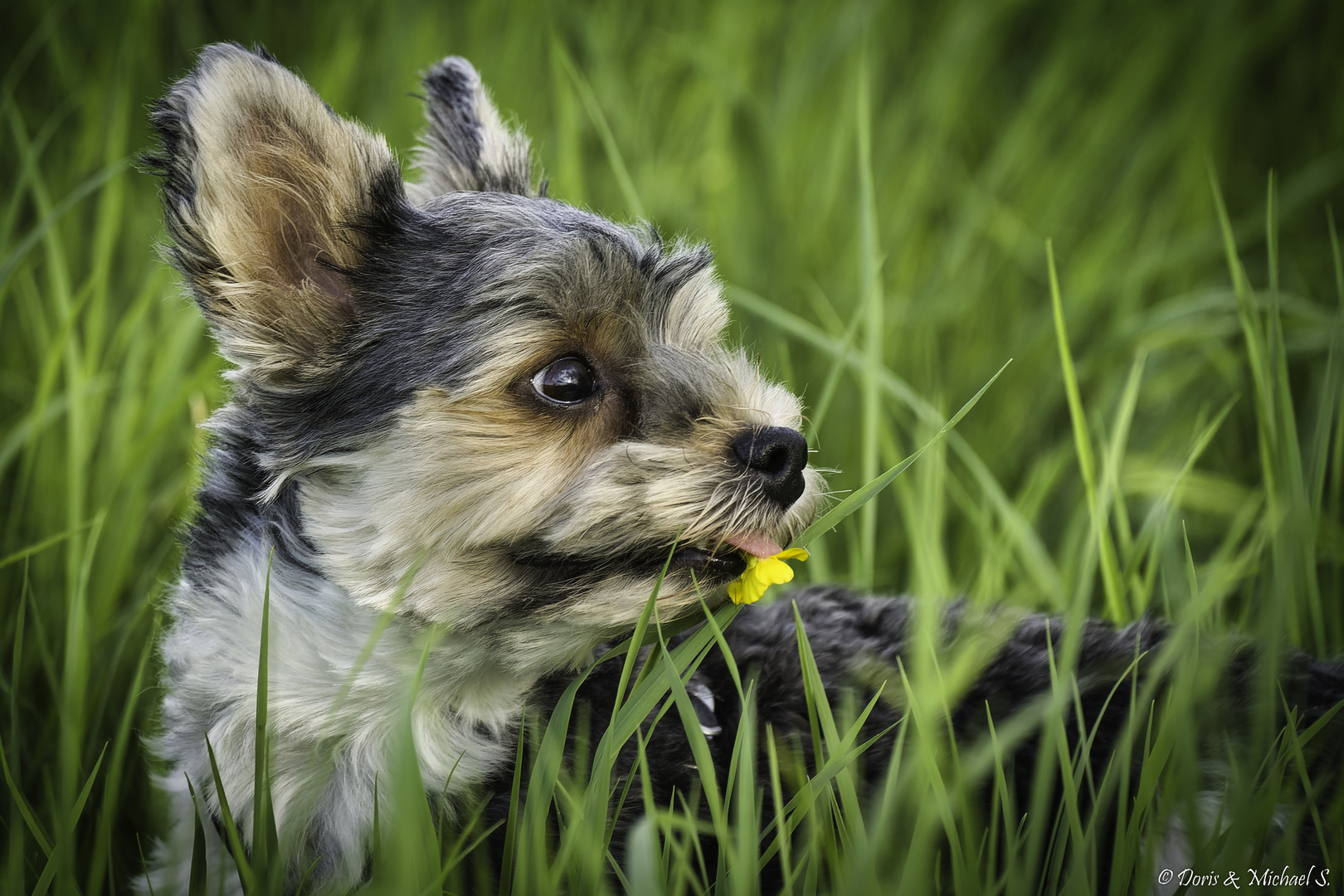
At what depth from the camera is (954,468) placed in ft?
15.1

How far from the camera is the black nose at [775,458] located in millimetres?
2150

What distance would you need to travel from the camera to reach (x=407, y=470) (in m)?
2.16

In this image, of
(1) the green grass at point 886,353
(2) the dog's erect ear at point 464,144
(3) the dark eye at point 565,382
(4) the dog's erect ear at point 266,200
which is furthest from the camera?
(2) the dog's erect ear at point 464,144

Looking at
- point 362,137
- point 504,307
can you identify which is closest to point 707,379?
point 504,307

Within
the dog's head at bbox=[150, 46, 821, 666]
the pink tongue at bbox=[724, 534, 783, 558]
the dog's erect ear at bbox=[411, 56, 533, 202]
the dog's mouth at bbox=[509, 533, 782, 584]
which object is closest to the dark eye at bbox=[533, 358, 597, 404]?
the dog's head at bbox=[150, 46, 821, 666]

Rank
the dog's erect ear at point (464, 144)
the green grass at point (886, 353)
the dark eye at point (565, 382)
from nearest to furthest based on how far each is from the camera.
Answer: the green grass at point (886, 353), the dark eye at point (565, 382), the dog's erect ear at point (464, 144)

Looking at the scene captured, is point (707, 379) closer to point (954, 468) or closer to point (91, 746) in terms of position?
point (91, 746)

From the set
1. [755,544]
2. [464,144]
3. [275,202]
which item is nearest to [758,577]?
[755,544]

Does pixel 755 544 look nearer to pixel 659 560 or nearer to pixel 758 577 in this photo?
pixel 758 577

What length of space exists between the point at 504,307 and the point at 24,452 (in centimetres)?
277

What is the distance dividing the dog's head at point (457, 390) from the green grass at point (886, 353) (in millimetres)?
346

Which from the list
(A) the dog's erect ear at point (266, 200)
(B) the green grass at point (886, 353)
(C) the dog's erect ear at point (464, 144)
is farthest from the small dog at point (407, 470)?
(C) the dog's erect ear at point (464, 144)

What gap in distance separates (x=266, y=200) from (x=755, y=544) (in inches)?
57.4

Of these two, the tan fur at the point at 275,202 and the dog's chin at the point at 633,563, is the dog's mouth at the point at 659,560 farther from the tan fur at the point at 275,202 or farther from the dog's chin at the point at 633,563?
the tan fur at the point at 275,202
